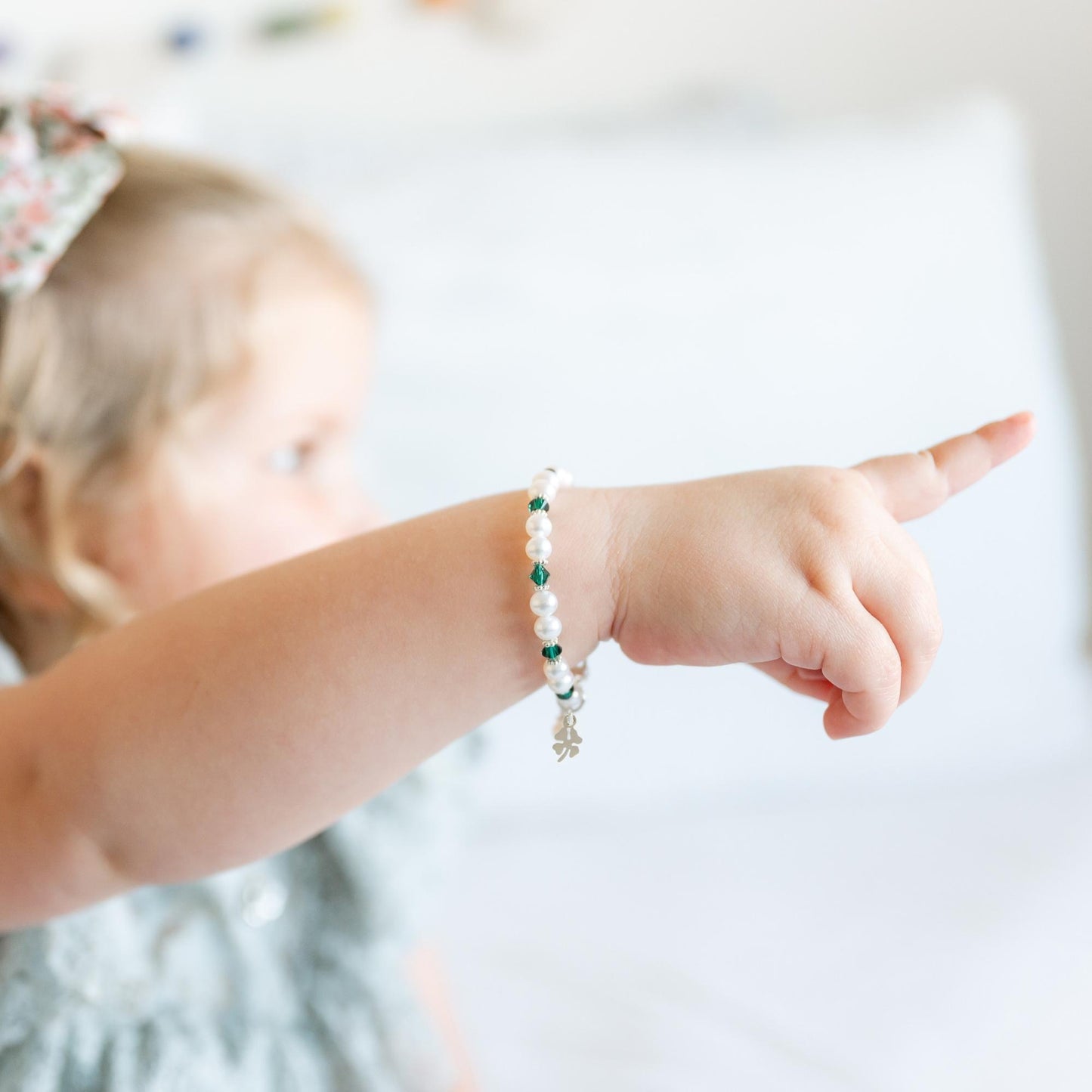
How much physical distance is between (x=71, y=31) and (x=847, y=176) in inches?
33.9

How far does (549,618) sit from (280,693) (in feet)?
0.37

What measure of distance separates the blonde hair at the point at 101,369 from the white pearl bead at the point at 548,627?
0.40 meters

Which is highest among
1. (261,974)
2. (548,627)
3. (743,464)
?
(743,464)

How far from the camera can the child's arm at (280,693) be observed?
1.46ft

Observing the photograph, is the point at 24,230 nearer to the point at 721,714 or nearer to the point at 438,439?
the point at 438,439

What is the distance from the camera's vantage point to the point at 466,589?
444 mm

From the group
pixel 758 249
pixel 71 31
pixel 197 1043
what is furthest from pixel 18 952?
pixel 71 31

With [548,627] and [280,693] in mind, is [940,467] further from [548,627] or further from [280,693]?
[280,693]

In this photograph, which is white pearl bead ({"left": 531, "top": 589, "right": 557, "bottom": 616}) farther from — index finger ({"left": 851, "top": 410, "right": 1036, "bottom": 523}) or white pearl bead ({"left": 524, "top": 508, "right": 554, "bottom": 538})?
index finger ({"left": 851, "top": 410, "right": 1036, "bottom": 523})

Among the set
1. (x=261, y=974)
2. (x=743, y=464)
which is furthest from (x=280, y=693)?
(x=743, y=464)

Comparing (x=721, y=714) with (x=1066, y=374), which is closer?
(x=721, y=714)

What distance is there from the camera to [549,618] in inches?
16.8

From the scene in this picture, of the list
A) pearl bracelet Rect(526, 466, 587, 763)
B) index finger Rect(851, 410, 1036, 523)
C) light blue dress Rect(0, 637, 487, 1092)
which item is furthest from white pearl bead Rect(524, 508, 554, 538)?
light blue dress Rect(0, 637, 487, 1092)

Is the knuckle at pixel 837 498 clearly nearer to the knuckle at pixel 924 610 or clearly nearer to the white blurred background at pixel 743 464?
the knuckle at pixel 924 610
